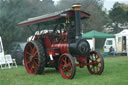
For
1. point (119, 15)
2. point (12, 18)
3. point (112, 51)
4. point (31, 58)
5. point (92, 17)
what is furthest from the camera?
point (92, 17)

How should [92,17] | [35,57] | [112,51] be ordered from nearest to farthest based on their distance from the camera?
[35,57] → [112,51] → [92,17]

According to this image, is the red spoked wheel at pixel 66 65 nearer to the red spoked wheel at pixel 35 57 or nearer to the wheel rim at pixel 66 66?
the wheel rim at pixel 66 66

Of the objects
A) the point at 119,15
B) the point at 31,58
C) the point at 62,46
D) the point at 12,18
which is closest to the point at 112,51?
the point at 12,18

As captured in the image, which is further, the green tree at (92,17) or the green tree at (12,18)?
the green tree at (92,17)

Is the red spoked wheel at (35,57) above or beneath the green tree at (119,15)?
beneath

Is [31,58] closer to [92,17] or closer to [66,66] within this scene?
[66,66]

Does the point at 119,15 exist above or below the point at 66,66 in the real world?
above

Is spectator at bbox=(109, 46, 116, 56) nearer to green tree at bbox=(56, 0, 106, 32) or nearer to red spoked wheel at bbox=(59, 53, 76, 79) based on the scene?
green tree at bbox=(56, 0, 106, 32)

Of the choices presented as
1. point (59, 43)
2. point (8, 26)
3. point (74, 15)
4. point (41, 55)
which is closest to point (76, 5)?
point (74, 15)

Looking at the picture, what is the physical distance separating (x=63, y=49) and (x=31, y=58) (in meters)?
1.67

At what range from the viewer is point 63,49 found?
905 centimetres

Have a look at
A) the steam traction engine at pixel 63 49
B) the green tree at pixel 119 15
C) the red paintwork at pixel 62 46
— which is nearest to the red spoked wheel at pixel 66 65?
the steam traction engine at pixel 63 49

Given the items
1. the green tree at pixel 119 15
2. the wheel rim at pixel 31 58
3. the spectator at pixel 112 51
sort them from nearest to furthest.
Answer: the wheel rim at pixel 31 58 < the spectator at pixel 112 51 < the green tree at pixel 119 15

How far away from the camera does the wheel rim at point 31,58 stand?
9.88 metres
